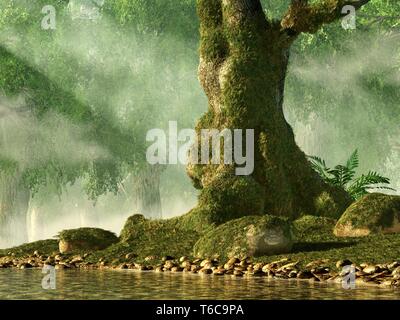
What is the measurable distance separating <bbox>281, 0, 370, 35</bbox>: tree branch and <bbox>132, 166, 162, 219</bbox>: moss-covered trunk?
1786 cm

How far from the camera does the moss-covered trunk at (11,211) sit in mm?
35344

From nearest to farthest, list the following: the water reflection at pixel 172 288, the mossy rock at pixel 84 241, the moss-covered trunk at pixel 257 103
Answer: the water reflection at pixel 172 288
the mossy rock at pixel 84 241
the moss-covered trunk at pixel 257 103

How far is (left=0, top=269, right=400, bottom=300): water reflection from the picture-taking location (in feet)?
33.2

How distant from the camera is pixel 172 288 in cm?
1111

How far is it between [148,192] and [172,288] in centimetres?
2712

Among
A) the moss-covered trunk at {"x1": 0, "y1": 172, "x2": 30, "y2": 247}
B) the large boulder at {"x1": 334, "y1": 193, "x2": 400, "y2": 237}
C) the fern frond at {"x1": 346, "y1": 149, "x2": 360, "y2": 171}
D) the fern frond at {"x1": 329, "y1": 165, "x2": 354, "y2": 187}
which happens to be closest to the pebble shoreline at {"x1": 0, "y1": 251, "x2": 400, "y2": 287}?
the large boulder at {"x1": 334, "y1": 193, "x2": 400, "y2": 237}

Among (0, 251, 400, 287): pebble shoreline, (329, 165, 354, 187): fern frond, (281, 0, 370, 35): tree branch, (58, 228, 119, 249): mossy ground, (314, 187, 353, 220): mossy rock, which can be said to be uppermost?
(281, 0, 370, 35): tree branch

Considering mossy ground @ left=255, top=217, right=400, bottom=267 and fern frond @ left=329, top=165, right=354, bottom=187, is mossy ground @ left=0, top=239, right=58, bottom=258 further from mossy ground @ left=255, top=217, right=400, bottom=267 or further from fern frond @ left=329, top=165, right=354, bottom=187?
fern frond @ left=329, top=165, right=354, bottom=187

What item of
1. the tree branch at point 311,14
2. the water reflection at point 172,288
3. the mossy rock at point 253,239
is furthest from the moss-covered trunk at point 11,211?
the water reflection at point 172,288

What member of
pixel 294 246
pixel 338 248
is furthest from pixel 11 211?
pixel 338 248

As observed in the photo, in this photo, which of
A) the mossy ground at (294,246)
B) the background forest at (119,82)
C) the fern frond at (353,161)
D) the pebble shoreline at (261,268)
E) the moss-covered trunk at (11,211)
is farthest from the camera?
the moss-covered trunk at (11,211)

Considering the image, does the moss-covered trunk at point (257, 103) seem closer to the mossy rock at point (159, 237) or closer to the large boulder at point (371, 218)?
the mossy rock at point (159, 237)

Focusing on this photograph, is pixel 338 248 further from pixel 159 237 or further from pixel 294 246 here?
pixel 159 237

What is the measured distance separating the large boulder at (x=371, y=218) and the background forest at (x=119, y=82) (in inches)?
724
